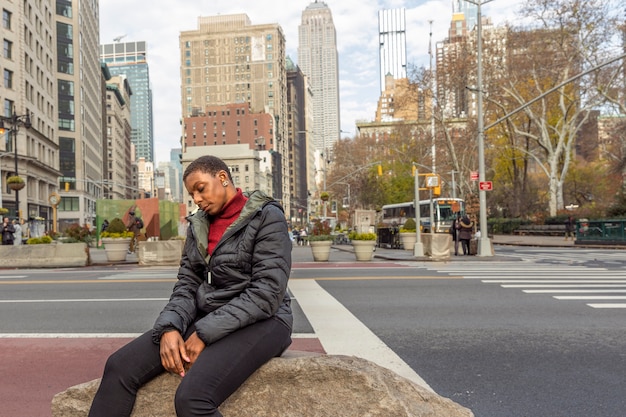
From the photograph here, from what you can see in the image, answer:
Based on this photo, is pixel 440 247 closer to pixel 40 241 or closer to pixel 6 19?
pixel 40 241

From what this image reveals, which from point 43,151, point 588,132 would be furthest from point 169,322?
point 43,151

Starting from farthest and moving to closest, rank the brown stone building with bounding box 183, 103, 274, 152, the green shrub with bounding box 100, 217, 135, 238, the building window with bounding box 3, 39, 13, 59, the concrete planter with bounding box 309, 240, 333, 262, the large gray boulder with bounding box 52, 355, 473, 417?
the brown stone building with bounding box 183, 103, 274, 152, the building window with bounding box 3, 39, 13, 59, the green shrub with bounding box 100, 217, 135, 238, the concrete planter with bounding box 309, 240, 333, 262, the large gray boulder with bounding box 52, 355, 473, 417

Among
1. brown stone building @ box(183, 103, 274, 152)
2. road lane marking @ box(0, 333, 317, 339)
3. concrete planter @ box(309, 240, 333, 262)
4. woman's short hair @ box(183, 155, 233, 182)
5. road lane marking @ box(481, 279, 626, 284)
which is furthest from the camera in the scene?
brown stone building @ box(183, 103, 274, 152)

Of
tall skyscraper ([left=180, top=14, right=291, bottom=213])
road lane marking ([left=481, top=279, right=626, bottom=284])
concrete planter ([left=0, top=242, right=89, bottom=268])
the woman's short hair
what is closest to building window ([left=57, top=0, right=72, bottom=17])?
tall skyscraper ([left=180, top=14, right=291, bottom=213])

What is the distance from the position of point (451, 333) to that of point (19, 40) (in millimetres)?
58551

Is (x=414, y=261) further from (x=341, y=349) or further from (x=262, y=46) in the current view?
(x=262, y=46)

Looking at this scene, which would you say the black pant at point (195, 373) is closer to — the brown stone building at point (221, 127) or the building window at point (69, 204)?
the building window at point (69, 204)

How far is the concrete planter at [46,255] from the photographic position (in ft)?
59.9

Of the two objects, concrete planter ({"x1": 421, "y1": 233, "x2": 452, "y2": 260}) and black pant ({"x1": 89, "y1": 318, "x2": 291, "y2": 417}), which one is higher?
black pant ({"x1": 89, "y1": 318, "x2": 291, "y2": 417})

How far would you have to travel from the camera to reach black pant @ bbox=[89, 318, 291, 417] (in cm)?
239

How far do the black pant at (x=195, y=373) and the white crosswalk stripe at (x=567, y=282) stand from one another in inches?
279

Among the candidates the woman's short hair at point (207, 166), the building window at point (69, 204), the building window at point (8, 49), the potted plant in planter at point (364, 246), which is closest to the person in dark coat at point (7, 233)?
the potted plant in planter at point (364, 246)

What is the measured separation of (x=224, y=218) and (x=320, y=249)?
1597cm

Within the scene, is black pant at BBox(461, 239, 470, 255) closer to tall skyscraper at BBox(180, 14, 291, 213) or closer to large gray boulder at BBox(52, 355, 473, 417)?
large gray boulder at BBox(52, 355, 473, 417)
